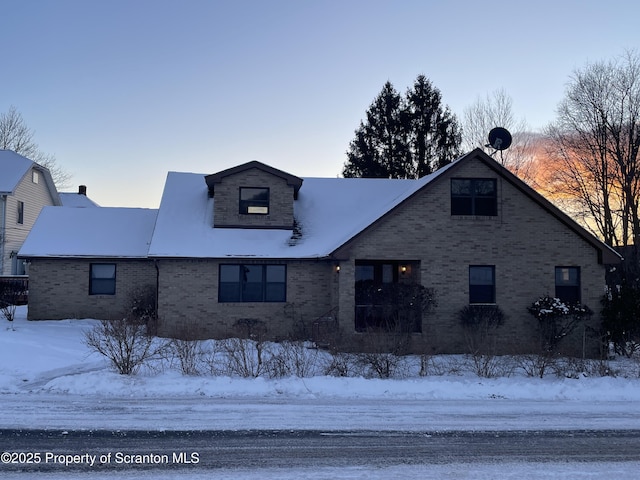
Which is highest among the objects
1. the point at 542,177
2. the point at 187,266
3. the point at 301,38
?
the point at 301,38

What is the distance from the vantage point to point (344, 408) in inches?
384

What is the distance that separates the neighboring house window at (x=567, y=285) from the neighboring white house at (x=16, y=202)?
32.4 meters

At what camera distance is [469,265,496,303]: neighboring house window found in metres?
18.6

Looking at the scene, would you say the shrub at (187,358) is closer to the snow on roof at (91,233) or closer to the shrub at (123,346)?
the shrub at (123,346)

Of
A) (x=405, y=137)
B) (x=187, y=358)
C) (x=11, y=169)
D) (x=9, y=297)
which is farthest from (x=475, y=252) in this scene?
(x=11, y=169)

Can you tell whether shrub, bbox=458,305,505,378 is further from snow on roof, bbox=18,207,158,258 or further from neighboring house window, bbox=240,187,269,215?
snow on roof, bbox=18,207,158,258

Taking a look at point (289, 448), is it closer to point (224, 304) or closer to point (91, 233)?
point (224, 304)

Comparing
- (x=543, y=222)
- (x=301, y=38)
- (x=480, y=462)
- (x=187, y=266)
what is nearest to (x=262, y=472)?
(x=480, y=462)

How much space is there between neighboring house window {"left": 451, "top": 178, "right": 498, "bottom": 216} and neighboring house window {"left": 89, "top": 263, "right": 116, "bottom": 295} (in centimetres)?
1462

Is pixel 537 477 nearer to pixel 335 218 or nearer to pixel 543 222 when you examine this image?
pixel 543 222

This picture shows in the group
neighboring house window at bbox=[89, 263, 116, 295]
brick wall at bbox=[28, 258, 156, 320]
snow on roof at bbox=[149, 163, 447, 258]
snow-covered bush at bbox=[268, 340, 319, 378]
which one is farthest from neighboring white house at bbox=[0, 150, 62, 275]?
snow-covered bush at bbox=[268, 340, 319, 378]

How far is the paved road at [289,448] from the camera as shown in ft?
21.8

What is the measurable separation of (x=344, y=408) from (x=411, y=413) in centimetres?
123

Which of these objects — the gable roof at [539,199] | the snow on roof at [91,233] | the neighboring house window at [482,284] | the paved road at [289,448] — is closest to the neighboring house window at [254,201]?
the snow on roof at [91,233]
